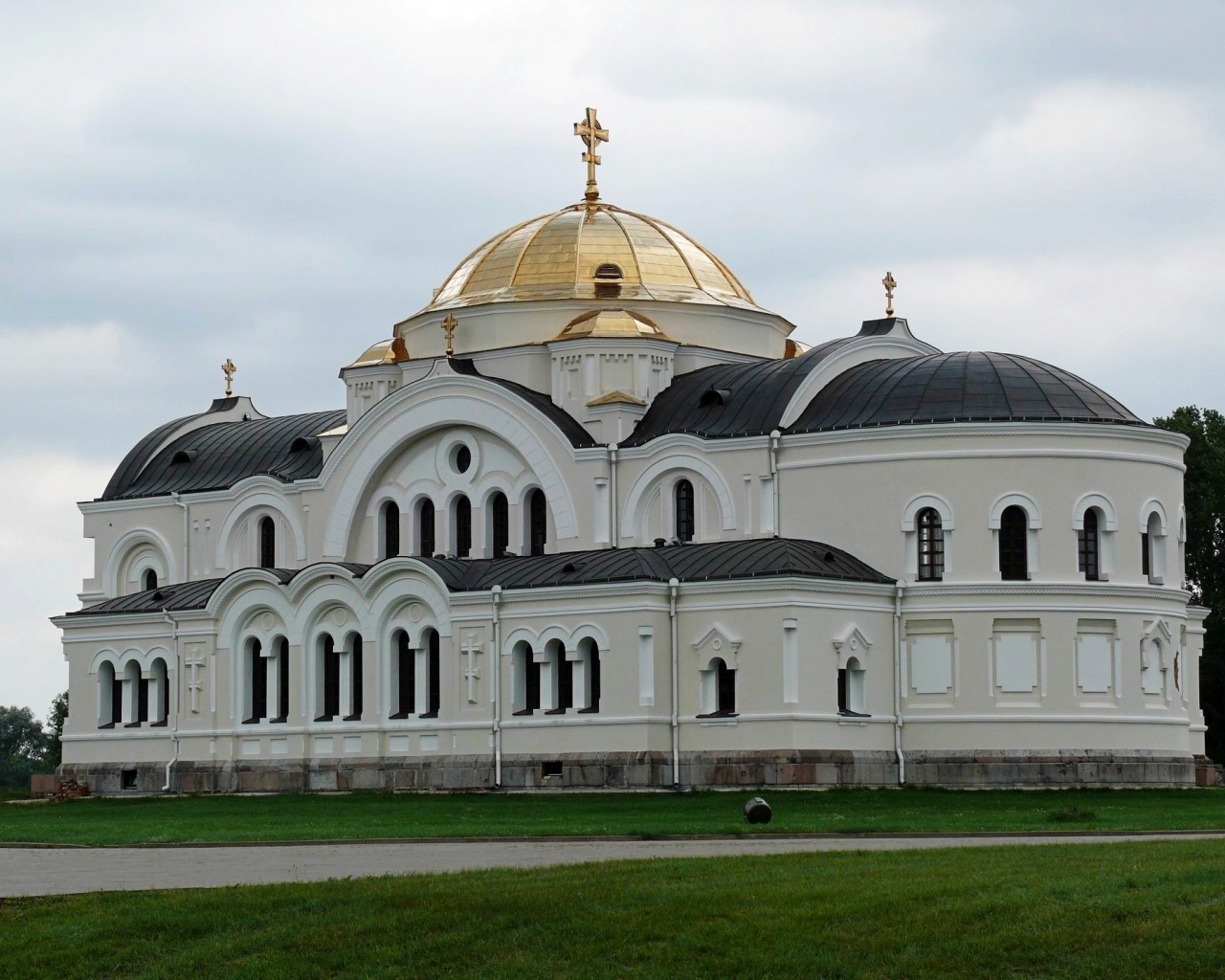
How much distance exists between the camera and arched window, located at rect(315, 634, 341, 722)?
218 feet

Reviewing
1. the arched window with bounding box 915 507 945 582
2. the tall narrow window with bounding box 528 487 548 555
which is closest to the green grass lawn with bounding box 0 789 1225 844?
the arched window with bounding box 915 507 945 582

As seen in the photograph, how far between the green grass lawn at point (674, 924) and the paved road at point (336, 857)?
2153 mm

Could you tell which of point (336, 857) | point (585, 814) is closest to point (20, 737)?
→ point (585, 814)

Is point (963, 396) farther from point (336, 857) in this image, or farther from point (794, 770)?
point (336, 857)

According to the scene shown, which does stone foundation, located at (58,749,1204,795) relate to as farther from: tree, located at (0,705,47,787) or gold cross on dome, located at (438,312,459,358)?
tree, located at (0,705,47,787)

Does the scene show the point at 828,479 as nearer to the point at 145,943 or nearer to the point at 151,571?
the point at 151,571

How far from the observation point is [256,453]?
76.6 m

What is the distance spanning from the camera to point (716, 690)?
194 ft

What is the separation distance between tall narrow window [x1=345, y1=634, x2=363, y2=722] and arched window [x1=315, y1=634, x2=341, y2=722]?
68cm

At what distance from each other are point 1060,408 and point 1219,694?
80.8 feet

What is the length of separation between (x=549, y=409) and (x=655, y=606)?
912cm

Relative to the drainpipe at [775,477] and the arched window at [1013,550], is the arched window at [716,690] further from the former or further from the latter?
the arched window at [1013,550]

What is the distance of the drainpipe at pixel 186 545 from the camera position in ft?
251

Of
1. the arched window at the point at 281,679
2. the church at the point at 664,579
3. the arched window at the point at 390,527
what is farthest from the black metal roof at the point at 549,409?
the arched window at the point at 281,679
